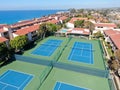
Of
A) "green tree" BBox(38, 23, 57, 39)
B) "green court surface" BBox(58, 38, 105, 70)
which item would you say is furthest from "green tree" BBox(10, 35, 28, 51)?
"green tree" BBox(38, 23, 57, 39)

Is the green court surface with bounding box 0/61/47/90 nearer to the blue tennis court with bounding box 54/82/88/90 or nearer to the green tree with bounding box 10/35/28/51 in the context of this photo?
the blue tennis court with bounding box 54/82/88/90

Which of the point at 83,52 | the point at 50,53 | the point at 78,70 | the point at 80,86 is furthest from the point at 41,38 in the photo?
the point at 80,86

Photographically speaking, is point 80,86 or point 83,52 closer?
point 80,86

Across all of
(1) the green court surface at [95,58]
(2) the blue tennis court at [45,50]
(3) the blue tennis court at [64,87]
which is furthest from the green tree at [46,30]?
(3) the blue tennis court at [64,87]

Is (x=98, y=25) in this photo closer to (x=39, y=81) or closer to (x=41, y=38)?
(x=41, y=38)

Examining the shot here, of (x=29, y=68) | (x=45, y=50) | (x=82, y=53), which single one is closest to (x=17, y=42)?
(x=45, y=50)

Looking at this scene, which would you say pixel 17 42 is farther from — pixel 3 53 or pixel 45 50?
pixel 45 50

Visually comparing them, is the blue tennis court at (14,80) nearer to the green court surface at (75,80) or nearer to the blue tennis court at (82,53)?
the green court surface at (75,80)
